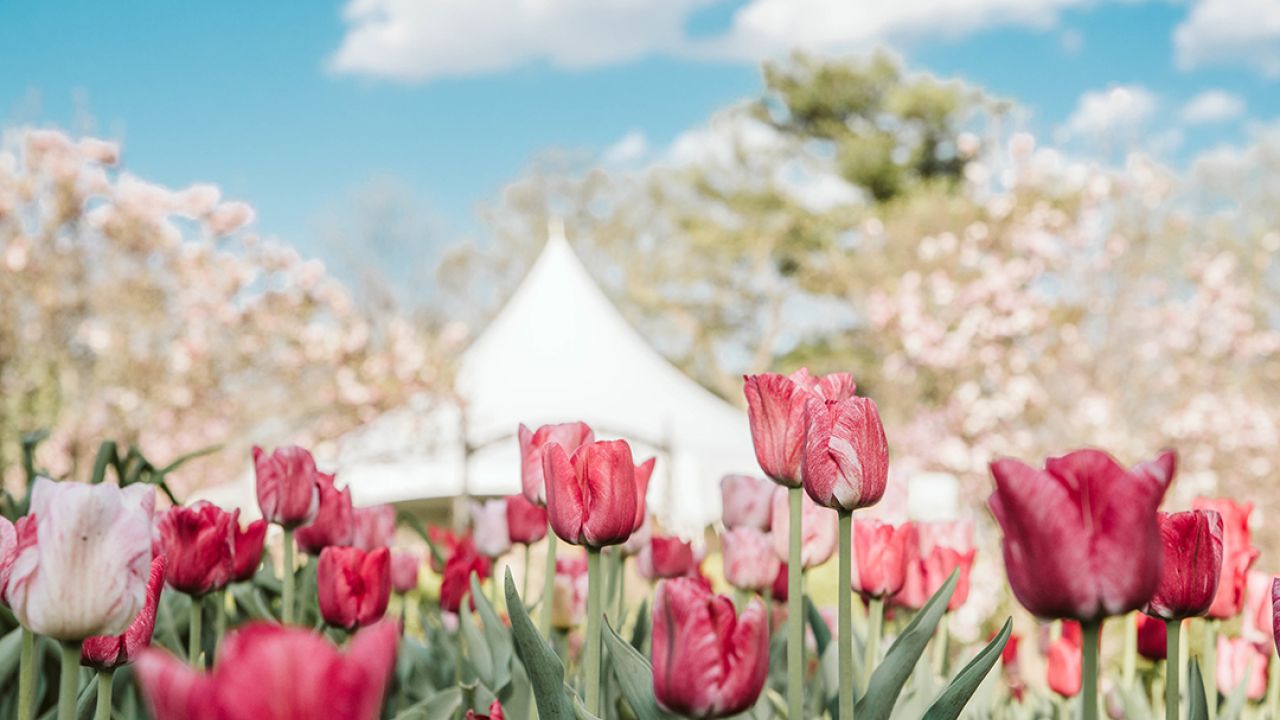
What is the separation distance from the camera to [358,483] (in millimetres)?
8320

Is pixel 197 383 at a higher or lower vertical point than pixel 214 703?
higher

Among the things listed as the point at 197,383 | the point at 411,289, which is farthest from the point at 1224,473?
the point at 411,289

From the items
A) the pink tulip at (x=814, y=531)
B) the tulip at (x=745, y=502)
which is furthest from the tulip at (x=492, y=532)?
the pink tulip at (x=814, y=531)

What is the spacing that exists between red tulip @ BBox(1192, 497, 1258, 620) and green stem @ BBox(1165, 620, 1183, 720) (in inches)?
13.2

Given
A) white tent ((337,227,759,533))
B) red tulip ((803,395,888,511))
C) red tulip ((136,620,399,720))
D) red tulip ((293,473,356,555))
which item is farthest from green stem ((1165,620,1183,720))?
white tent ((337,227,759,533))

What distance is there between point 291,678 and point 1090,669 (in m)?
0.42

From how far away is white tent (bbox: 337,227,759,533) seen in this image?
27.1 feet

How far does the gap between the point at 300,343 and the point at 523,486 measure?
6.63 m

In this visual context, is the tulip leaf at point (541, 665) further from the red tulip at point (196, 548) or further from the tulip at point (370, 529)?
the tulip at point (370, 529)

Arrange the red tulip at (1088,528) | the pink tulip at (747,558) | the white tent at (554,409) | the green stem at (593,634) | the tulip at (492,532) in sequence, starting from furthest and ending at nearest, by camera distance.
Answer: the white tent at (554,409)
the tulip at (492,532)
the pink tulip at (747,558)
the green stem at (593,634)
the red tulip at (1088,528)

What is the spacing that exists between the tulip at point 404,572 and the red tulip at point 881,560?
827mm

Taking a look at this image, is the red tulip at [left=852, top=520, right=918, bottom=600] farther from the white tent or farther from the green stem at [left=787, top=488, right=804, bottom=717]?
the white tent

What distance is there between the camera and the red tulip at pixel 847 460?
736mm

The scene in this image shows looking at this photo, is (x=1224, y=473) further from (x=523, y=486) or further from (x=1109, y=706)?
(x=523, y=486)
